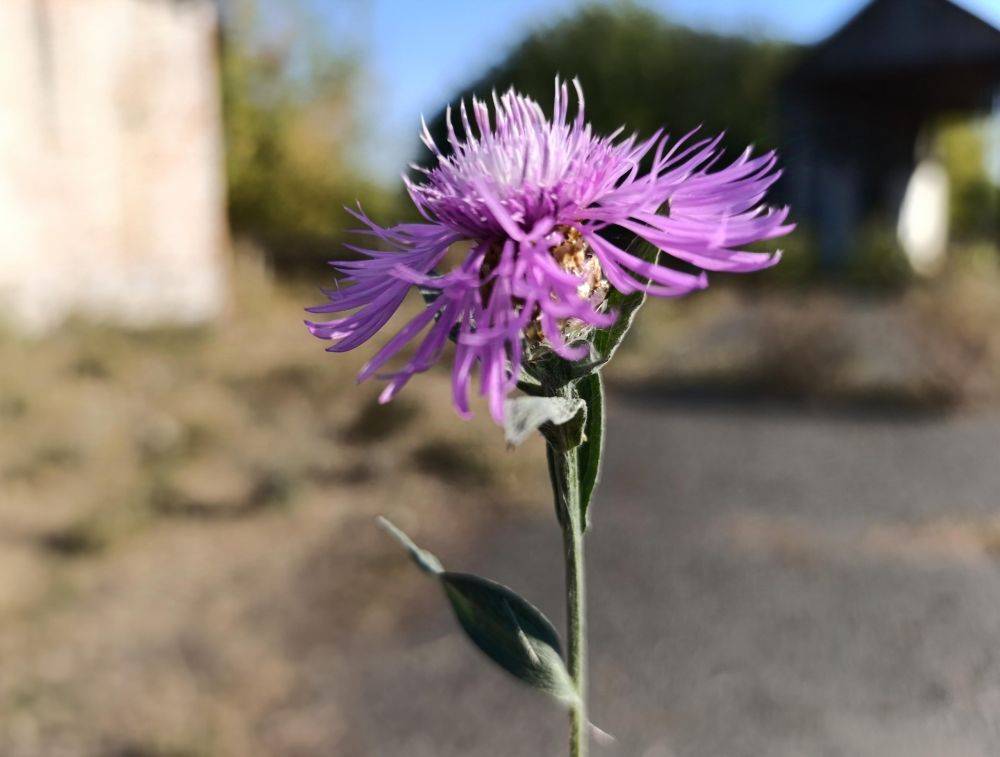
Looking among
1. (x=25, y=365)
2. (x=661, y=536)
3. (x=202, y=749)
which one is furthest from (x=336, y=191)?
(x=202, y=749)

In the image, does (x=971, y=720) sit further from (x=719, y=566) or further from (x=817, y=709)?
(x=719, y=566)

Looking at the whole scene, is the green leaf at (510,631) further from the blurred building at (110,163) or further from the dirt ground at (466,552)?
the blurred building at (110,163)

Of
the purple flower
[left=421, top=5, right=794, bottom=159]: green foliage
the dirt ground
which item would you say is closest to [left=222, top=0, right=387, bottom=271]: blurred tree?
[left=421, top=5, right=794, bottom=159]: green foliage

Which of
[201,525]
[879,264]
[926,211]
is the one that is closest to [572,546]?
[201,525]

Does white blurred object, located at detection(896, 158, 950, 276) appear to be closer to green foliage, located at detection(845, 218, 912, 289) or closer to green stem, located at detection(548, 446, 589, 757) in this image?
green foliage, located at detection(845, 218, 912, 289)

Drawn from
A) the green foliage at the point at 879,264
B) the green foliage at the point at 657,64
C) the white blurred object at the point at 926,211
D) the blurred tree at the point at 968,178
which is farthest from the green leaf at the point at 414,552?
the blurred tree at the point at 968,178
